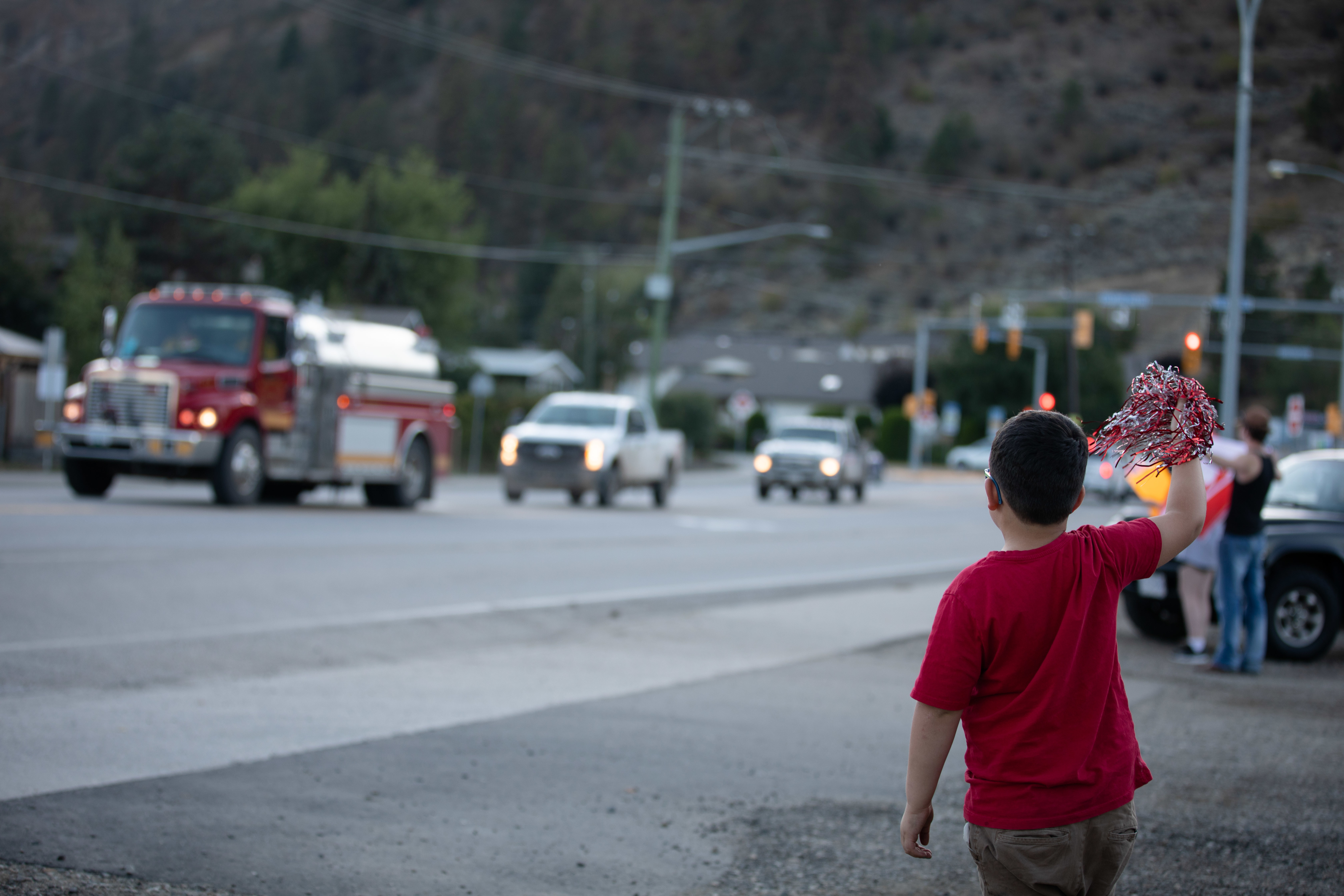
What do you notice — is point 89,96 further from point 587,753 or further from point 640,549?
point 587,753

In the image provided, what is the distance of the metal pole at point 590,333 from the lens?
92625mm

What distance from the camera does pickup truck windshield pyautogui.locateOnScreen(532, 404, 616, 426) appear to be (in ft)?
84.1

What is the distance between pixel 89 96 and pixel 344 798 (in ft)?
218

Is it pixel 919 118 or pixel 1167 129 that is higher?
pixel 919 118

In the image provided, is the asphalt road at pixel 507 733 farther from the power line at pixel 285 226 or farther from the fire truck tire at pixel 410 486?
the power line at pixel 285 226

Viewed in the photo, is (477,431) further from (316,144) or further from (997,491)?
(316,144)

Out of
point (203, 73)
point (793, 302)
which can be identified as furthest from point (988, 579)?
point (793, 302)

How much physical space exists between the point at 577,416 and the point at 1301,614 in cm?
1629

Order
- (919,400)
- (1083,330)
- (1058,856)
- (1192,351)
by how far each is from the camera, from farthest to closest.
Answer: (919,400) → (1083,330) → (1192,351) → (1058,856)

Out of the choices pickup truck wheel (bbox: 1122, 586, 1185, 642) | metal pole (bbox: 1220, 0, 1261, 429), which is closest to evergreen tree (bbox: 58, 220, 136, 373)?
metal pole (bbox: 1220, 0, 1261, 429)

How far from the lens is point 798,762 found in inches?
261

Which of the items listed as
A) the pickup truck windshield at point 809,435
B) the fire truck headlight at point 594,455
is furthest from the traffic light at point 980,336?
the fire truck headlight at point 594,455

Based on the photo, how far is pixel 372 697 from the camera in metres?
7.84

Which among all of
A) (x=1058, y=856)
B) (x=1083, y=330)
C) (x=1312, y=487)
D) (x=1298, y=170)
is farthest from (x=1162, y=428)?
(x=1083, y=330)
